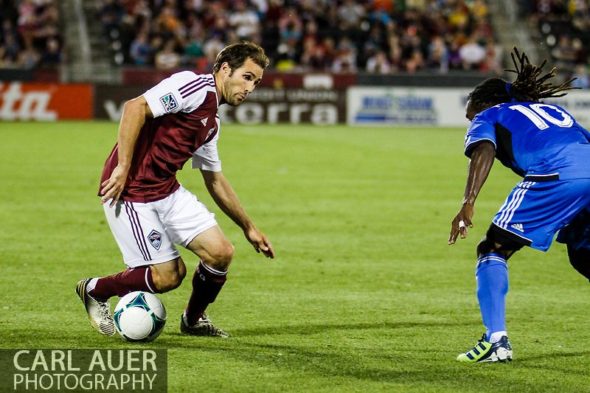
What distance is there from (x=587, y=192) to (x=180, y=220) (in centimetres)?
243

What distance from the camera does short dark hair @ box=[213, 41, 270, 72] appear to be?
22.8ft

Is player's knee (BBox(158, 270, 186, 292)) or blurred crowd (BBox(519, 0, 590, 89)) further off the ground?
player's knee (BBox(158, 270, 186, 292))

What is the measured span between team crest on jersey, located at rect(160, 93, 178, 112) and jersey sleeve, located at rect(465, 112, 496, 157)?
1.74m

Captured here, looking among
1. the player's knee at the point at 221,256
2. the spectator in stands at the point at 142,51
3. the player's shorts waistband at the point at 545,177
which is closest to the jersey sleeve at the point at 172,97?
the player's knee at the point at 221,256

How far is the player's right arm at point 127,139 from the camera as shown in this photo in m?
6.62

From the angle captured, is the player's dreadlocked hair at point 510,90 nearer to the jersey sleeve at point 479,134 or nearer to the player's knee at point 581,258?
the jersey sleeve at point 479,134

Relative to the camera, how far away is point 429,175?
18750 millimetres

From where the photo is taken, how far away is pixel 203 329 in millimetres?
7340

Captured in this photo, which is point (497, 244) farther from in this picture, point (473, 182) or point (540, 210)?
point (473, 182)

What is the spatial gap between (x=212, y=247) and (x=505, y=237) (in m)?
1.77

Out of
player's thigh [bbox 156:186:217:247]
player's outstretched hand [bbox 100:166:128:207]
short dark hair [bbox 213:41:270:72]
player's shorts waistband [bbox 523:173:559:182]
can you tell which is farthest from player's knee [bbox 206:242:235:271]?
player's shorts waistband [bbox 523:173:559:182]

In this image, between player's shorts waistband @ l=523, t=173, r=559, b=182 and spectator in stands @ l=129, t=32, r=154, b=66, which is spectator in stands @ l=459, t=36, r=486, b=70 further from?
player's shorts waistband @ l=523, t=173, r=559, b=182

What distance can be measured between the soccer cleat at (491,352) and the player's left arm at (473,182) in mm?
642

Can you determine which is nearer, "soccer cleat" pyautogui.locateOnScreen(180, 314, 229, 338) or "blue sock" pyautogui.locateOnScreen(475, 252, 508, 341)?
"blue sock" pyautogui.locateOnScreen(475, 252, 508, 341)
